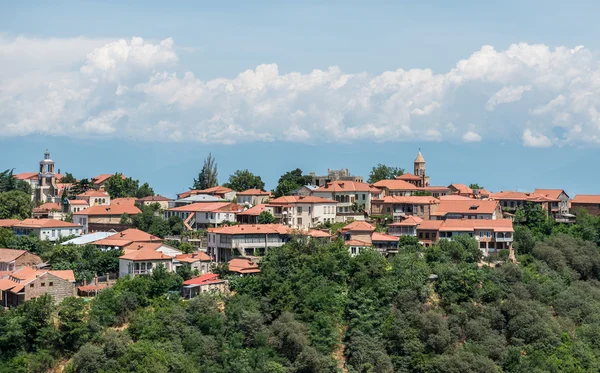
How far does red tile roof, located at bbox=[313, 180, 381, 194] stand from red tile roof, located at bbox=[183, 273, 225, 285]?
60.0ft

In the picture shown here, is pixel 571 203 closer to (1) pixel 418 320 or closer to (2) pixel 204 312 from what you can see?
(1) pixel 418 320

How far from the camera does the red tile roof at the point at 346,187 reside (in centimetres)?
6844

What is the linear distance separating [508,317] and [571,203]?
23.9 meters

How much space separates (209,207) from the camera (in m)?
66.8

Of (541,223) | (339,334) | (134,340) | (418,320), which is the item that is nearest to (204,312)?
(134,340)

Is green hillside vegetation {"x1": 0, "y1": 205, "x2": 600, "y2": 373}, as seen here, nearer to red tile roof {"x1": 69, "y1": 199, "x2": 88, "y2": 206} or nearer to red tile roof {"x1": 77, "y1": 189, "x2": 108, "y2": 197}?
red tile roof {"x1": 69, "y1": 199, "x2": 88, "y2": 206}

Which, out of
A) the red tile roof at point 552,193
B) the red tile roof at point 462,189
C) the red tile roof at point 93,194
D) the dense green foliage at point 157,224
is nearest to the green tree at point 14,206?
the red tile roof at point 93,194

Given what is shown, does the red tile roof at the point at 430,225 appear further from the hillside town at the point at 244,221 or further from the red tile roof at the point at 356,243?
the red tile roof at the point at 356,243

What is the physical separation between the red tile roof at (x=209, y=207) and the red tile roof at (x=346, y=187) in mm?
7006

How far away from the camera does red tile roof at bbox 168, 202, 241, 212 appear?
65875 mm

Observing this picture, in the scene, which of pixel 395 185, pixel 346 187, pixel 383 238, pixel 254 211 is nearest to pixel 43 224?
pixel 254 211

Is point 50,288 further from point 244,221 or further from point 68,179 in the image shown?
point 68,179

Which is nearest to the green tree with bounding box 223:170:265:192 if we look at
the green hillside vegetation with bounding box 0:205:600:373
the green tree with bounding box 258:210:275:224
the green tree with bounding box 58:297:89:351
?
the green tree with bounding box 258:210:275:224

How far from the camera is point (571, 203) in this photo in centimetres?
7206
